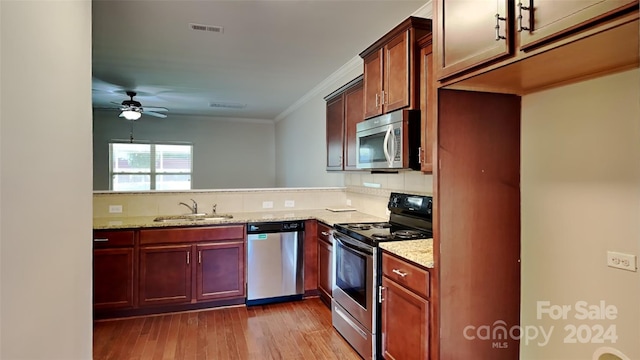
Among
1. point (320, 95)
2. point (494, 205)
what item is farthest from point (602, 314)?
point (320, 95)

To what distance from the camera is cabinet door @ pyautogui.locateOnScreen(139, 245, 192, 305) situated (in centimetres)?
339

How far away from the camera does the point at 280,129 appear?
8234 mm

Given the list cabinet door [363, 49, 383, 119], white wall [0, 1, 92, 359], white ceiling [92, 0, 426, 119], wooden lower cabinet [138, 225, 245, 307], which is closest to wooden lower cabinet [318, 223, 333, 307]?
wooden lower cabinet [138, 225, 245, 307]

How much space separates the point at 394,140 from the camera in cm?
252

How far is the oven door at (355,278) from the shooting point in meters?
2.45

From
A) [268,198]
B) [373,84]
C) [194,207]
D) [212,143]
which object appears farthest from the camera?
[212,143]

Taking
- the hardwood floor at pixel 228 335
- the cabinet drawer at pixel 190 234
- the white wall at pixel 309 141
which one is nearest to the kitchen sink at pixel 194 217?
the cabinet drawer at pixel 190 234

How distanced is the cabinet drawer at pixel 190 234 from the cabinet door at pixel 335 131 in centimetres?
123

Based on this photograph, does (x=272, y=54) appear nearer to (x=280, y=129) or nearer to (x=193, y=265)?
(x=193, y=265)

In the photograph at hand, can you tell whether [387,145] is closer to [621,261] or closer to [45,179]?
[621,261]

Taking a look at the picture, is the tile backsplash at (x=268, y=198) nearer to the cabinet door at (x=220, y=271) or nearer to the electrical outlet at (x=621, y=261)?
the cabinet door at (x=220, y=271)

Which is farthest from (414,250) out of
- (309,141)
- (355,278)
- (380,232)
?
(309,141)

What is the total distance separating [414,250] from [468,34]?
1.23m

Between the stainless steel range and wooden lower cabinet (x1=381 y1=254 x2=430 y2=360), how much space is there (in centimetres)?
9
